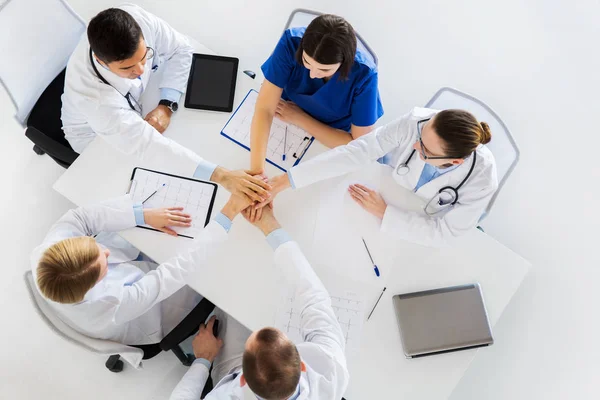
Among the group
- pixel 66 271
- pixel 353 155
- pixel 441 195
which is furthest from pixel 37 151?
pixel 441 195

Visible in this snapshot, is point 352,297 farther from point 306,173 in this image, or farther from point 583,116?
point 583,116

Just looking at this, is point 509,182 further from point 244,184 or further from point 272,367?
point 272,367

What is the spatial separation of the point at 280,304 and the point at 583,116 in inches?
97.3

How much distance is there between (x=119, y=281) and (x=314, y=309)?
72 centimetres

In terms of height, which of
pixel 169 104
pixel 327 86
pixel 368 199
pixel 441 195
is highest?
pixel 327 86

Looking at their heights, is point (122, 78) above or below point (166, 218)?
above

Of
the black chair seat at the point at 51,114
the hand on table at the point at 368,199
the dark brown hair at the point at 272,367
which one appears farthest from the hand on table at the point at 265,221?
the black chair seat at the point at 51,114

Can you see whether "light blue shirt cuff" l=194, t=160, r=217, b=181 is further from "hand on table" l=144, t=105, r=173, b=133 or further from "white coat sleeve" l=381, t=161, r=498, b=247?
"white coat sleeve" l=381, t=161, r=498, b=247

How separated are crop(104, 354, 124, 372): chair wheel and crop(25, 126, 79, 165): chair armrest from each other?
1.00 m

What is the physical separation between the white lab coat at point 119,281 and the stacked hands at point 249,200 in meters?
0.10

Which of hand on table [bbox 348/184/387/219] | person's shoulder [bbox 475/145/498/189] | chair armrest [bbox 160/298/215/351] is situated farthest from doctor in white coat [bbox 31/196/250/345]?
person's shoulder [bbox 475/145/498/189]

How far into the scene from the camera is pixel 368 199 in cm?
166

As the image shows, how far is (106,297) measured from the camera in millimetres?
1416

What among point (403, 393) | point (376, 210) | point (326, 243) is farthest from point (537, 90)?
point (403, 393)
